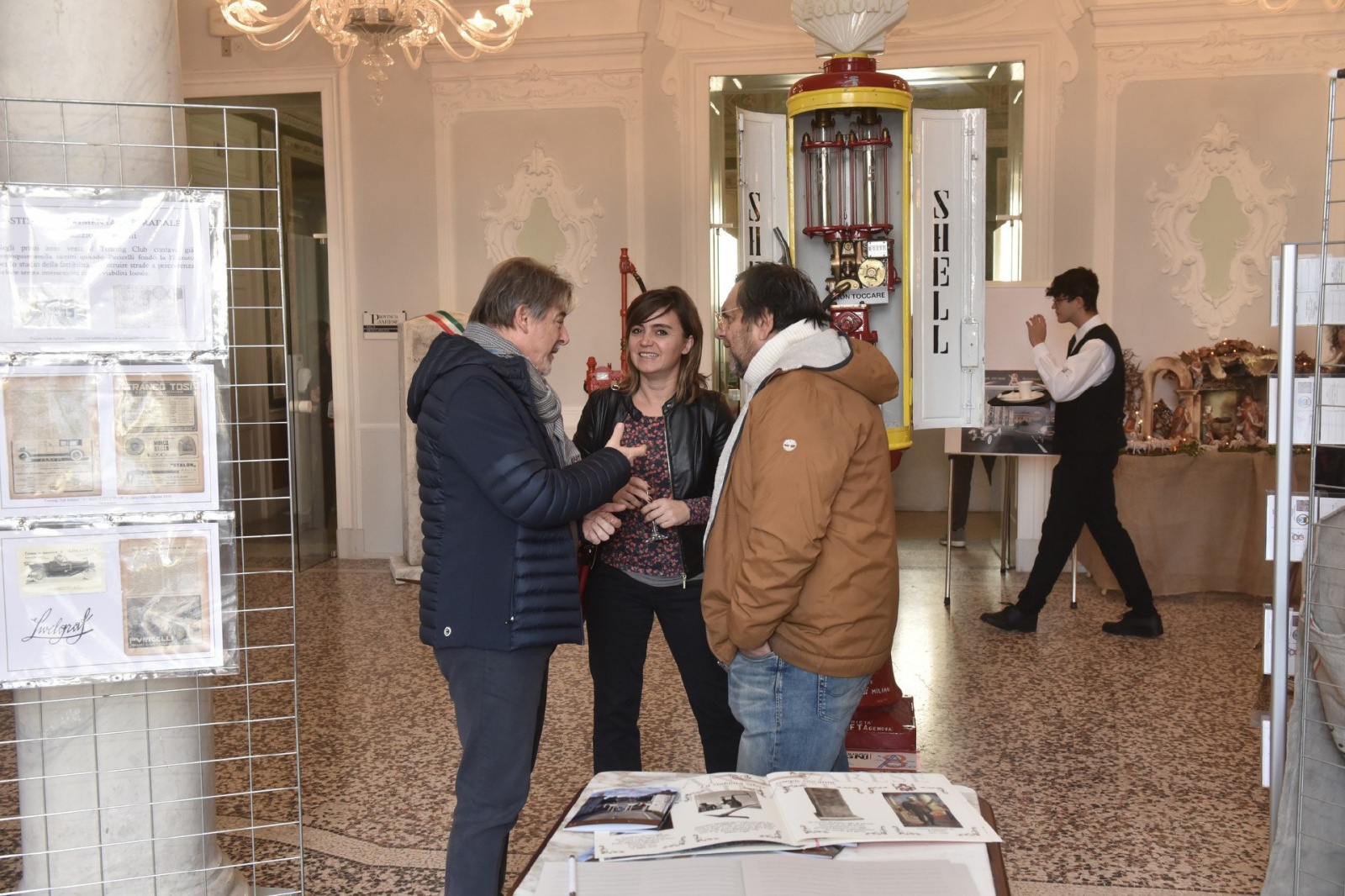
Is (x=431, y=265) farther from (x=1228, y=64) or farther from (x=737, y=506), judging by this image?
(x=737, y=506)

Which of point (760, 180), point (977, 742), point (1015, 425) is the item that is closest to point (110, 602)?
point (760, 180)

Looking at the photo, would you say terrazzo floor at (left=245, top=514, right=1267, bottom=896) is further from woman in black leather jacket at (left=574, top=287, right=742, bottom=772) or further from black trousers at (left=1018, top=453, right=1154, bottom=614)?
woman in black leather jacket at (left=574, top=287, right=742, bottom=772)

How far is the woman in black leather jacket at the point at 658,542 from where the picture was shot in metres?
2.81

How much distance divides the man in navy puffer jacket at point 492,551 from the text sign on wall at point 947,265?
210cm

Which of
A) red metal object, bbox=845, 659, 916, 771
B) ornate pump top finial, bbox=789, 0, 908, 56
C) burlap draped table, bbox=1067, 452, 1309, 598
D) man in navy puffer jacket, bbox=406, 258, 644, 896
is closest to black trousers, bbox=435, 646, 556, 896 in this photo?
man in navy puffer jacket, bbox=406, 258, 644, 896

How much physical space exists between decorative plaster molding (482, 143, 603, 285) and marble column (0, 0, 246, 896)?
472cm

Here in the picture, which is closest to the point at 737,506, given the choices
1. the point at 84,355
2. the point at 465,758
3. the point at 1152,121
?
the point at 465,758

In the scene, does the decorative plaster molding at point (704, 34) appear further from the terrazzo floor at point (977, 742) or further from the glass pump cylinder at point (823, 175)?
the terrazzo floor at point (977, 742)

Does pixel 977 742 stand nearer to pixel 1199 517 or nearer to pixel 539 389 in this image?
pixel 539 389

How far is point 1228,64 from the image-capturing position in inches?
259

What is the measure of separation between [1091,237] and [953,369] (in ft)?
10.6

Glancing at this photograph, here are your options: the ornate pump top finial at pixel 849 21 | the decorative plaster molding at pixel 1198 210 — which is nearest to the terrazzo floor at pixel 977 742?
the decorative plaster molding at pixel 1198 210

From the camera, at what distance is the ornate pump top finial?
361cm

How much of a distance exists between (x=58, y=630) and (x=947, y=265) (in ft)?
10.2
